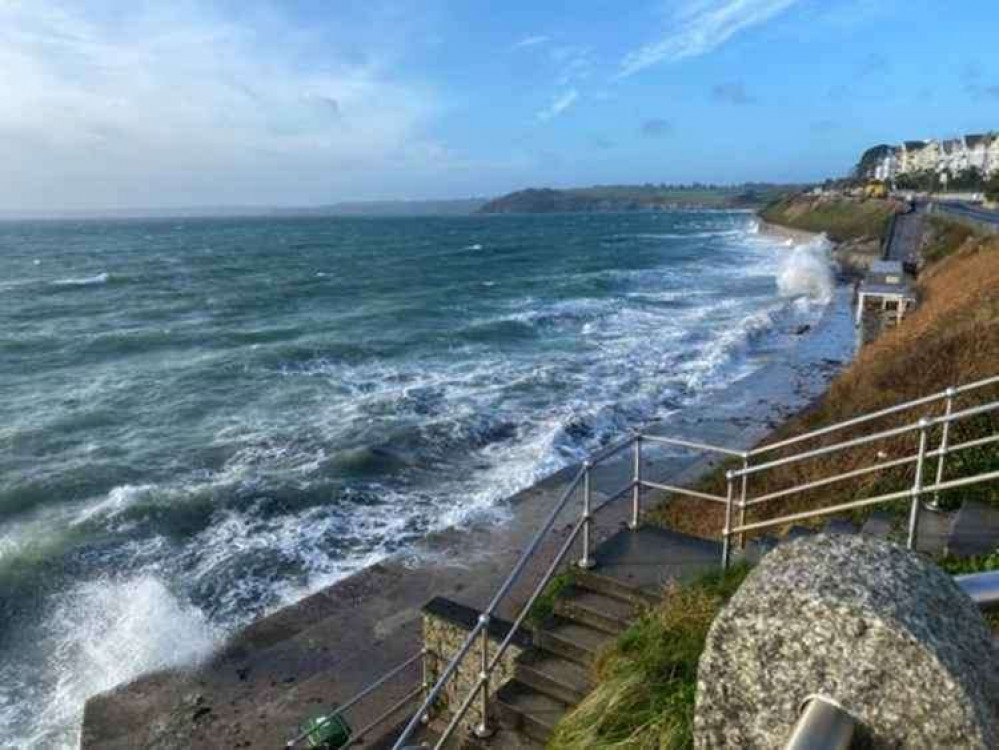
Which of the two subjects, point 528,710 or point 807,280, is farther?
point 807,280

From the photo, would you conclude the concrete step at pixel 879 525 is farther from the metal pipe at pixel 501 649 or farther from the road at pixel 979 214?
the road at pixel 979 214

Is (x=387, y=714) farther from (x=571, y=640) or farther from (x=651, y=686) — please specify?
(x=651, y=686)

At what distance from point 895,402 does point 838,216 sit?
86368 millimetres

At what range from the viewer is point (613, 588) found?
6.77m

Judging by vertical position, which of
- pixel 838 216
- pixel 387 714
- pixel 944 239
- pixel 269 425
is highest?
pixel 944 239

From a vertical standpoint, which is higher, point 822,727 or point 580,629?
point 822,727

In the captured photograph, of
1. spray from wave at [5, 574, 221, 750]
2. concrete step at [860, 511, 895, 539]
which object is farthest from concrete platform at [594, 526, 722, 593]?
spray from wave at [5, 574, 221, 750]

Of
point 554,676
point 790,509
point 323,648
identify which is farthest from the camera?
point 790,509

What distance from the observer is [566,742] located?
→ 200 inches

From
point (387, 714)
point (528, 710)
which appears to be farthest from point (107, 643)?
point (528, 710)

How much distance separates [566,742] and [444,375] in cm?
2377

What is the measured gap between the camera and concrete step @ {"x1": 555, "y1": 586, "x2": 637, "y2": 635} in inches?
255

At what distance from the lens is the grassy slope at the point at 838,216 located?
7194cm

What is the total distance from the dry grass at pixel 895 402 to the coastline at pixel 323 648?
2.80m
